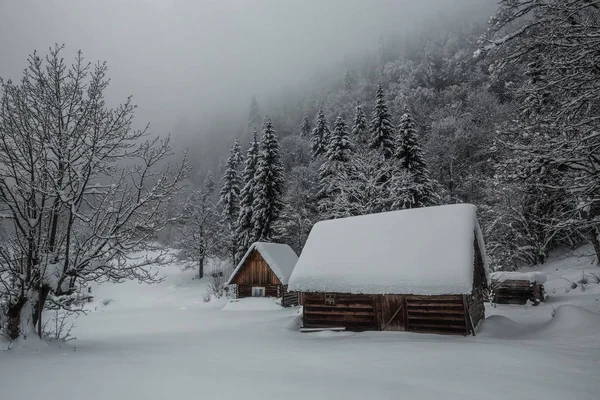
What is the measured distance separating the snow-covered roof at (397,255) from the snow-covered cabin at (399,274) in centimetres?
3

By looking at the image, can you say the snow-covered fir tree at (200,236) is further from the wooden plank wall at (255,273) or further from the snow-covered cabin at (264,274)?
the snow-covered cabin at (264,274)

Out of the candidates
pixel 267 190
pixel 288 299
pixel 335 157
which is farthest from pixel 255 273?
pixel 335 157

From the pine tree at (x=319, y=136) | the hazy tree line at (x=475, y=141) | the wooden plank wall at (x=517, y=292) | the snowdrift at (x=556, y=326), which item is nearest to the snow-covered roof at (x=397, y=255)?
the hazy tree line at (x=475, y=141)

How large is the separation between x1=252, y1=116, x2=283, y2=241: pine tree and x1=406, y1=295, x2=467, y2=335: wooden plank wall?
24177 mm

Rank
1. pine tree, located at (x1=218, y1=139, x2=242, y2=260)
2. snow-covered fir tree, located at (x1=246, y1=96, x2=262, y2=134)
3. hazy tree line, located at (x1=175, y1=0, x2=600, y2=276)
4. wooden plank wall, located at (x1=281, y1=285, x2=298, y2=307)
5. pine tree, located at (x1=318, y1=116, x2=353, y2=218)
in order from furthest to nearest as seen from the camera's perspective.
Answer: snow-covered fir tree, located at (x1=246, y1=96, x2=262, y2=134) → pine tree, located at (x1=218, y1=139, x2=242, y2=260) → pine tree, located at (x1=318, y1=116, x2=353, y2=218) → wooden plank wall, located at (x1=281, y1=285, x2=298, y2=307) → hazy tree line, located at (x1=175, y1=0, x2=600, y2=276)

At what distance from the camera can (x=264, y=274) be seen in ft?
96.7

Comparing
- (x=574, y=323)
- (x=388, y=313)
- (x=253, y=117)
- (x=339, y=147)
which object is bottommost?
(x=574, y=323)

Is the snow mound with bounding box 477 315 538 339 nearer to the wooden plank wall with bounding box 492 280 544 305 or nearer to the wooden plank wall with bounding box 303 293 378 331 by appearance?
the wooden plank wall with bounding box 303 293 378 331

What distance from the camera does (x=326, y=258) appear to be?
16031 millimetres

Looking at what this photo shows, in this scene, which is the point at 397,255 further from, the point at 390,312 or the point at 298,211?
the point at 298,211

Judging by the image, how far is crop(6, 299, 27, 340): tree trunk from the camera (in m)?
8.82

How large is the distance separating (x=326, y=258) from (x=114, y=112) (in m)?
10.5

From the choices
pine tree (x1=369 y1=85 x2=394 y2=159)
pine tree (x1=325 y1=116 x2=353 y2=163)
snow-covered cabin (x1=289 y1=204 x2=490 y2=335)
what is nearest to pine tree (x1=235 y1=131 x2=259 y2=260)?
pine tree (x1=325 y1=116 x2=353 y2=163)

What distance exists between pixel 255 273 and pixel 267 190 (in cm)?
1087
